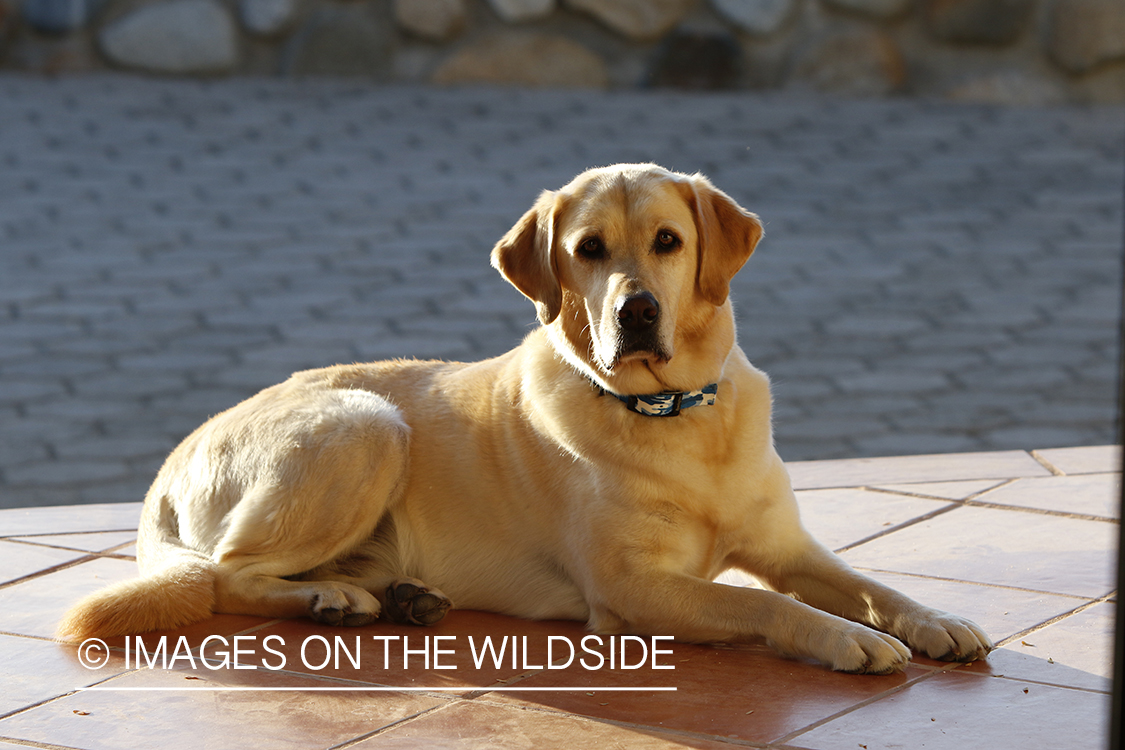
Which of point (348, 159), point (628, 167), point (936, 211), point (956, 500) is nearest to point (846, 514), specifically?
point (956, 500)

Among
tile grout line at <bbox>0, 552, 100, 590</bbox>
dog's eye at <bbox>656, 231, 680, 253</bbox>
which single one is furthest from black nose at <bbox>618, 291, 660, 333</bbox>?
tile grout line at <bbox>0, 552, 100, 590</bbox>

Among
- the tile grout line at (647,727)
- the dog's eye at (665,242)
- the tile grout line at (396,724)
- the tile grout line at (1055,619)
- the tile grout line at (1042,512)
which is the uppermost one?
the dog's eye at (665,242)

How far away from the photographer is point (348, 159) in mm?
9867

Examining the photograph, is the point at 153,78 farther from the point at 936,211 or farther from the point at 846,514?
the point at 846,514

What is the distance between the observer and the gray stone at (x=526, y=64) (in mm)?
11117

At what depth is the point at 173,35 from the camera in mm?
10891

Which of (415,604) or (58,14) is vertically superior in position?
(58,14)

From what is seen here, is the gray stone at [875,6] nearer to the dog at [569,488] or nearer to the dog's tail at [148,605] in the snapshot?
the dog at [569,488]

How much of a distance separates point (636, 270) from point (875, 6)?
28.4 ft

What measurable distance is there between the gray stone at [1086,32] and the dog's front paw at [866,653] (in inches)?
362

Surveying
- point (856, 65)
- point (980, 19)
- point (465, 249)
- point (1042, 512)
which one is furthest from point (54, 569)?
point (980, 19)

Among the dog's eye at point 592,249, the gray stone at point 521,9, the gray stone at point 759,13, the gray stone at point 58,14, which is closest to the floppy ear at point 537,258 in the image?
the dog's eye at point 592,249

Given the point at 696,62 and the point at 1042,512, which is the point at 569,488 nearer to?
the point at 1042,512

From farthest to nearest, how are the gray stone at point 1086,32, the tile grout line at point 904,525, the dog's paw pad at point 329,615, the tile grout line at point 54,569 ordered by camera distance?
the gray stone at point 1086,32, the tile grout line at point 904,525, the tile grout line at point 54,569, the dog's paw pad at point 329,615
